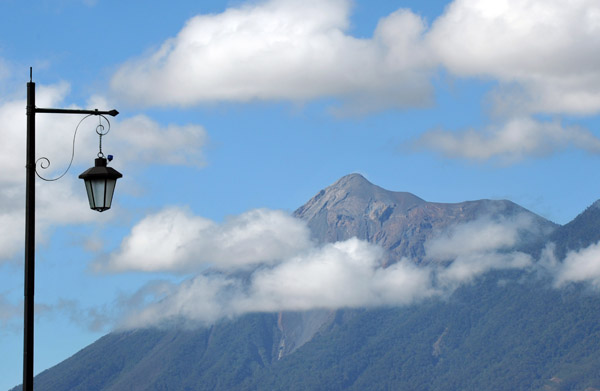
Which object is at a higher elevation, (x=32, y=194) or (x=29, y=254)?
(x=32, y=194)

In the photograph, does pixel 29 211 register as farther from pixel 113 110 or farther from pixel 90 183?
pixel 113 110

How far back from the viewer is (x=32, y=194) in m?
16.4

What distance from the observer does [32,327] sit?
53.1 ft

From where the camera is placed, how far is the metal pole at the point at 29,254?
632 inches

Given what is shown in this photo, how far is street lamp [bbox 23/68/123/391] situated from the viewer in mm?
16094

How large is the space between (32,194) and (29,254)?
36.7 inches

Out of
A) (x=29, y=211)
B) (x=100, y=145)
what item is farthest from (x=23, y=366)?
(x=100, y=145)

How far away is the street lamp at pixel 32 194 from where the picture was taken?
16.1 metres

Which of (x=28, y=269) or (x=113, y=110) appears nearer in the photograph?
(x=28, y=269)

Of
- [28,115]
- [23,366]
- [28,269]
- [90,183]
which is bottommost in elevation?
[23,366]

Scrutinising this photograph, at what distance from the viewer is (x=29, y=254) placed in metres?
16.1

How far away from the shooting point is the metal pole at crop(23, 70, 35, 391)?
52.6ft

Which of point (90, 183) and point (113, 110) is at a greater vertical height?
point (113, 110)

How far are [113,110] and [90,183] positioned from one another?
128cm
